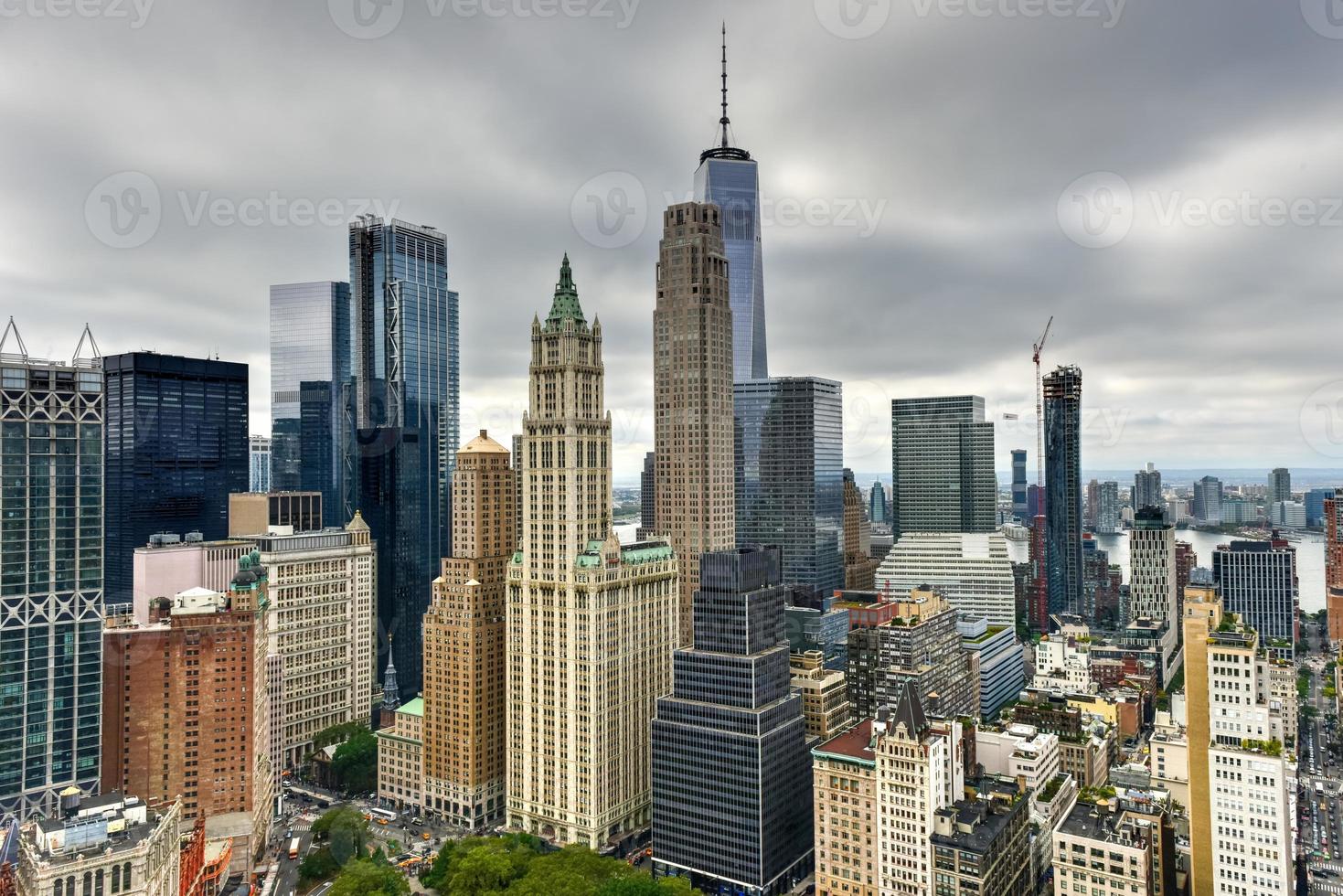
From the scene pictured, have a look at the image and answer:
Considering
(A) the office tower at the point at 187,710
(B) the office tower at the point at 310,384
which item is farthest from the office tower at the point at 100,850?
(B) the office tower at the point at 310,384

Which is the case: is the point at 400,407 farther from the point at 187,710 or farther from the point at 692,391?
the point at 187,710

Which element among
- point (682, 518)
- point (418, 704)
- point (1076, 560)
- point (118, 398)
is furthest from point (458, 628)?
point (1076, 560)

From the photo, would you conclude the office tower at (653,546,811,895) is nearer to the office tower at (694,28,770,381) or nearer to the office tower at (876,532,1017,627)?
the office tower at (876,532,1017,627)

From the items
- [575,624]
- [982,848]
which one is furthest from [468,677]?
[982,848]

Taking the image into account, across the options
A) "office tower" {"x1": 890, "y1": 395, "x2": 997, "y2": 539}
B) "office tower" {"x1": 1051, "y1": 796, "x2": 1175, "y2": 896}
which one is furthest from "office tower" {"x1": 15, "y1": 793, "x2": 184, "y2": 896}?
"office tower" {"x1": 890, "y1": 395, "x2": 997, "y2": 539}

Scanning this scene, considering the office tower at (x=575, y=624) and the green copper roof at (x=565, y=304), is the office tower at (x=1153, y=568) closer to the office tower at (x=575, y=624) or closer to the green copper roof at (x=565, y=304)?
the office tower at (x=575, y=624)

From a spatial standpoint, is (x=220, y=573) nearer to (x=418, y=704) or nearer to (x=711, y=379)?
(x=418, y=704)
